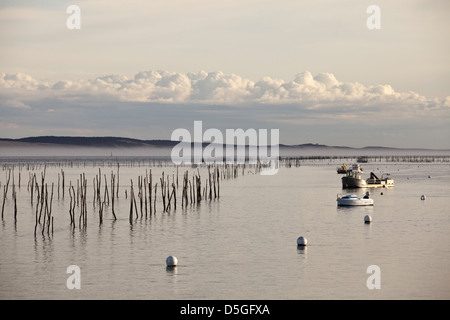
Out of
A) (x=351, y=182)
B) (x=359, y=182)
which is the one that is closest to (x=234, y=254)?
(x=351, y=182)

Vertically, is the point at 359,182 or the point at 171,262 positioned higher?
the point at 359,182

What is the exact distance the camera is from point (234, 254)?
1518 inches

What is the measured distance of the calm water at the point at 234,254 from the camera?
2955 centimetres

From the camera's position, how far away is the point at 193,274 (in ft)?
107

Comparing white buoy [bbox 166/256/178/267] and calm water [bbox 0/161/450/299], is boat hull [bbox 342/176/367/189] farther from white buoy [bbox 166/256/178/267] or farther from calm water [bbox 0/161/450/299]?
white buoy [bbox 166/256/178/267]

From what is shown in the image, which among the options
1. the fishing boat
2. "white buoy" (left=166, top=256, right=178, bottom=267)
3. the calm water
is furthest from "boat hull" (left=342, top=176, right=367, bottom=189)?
"white buoy" (left=166, top=256, right=178, bottom=267)

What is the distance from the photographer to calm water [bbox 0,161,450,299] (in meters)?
29.5

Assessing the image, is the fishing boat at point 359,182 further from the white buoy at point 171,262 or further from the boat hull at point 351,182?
the white buoy at point 171,262

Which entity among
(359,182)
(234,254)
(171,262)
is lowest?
(234,254)

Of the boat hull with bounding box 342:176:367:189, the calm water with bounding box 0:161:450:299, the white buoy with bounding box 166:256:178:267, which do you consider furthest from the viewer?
the boat hull with bounding box 342:176:367:189

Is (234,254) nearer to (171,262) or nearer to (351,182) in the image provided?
(171,262)

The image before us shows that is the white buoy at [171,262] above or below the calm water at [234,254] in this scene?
above

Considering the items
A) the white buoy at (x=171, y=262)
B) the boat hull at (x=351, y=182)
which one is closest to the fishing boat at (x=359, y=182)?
the boat hull at (x=351, y=182)
